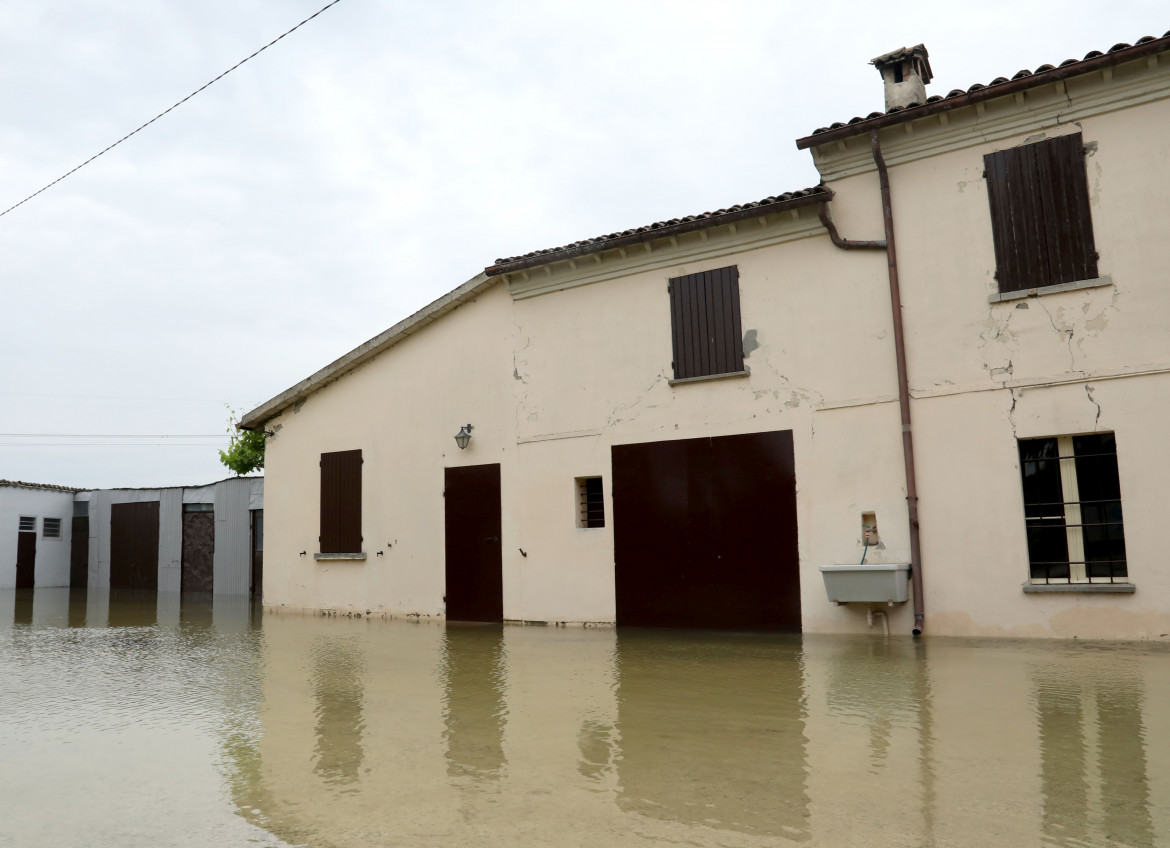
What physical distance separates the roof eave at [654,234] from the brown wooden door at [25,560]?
2075 centimetres

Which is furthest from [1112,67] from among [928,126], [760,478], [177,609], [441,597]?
[177,609]

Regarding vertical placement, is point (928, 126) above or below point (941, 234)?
above

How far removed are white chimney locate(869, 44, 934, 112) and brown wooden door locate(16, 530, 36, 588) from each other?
26.3m

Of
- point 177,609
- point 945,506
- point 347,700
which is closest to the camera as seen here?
point 347,700

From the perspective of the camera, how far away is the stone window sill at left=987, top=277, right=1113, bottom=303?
859cm

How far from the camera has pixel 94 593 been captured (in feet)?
71.5

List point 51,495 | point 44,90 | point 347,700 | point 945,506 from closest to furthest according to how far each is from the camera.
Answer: point 347,700 < point 945,506 < point 44,90 < point 51,495

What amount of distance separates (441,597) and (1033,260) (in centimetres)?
896

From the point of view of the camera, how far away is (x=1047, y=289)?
883cm

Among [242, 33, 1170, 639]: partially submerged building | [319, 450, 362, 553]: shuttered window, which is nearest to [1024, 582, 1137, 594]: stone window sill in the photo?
[242, 33, 1170, 639]: partially submerged building

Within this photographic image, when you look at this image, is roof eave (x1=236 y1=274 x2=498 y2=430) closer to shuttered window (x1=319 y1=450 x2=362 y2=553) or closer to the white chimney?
shuttered window (x1=319 y1=450 x2=362 y2=553)

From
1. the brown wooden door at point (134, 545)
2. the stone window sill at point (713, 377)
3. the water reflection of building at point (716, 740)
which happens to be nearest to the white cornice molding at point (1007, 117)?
the stone window sill at point (713, 377)

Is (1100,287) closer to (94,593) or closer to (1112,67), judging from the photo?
(1112,67)

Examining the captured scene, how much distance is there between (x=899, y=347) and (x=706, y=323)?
2.45m
